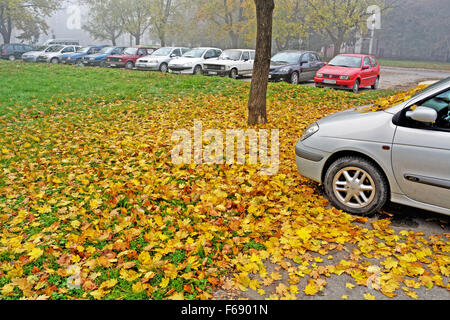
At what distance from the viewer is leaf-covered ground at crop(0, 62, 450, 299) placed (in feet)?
10.2

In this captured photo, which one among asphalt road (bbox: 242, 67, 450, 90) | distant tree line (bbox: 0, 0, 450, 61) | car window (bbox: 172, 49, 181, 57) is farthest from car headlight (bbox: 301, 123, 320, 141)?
distant tree line (bbox: 0, 0, 450, 61)

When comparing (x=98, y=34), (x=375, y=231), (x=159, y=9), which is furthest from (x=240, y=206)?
(x=98, y=34)

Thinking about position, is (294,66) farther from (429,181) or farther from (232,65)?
(429,181)

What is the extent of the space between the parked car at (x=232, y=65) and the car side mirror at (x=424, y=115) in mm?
14973

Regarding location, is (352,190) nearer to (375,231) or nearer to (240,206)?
(375,231)

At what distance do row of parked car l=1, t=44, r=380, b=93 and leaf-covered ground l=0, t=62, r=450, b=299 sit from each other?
7559 mm

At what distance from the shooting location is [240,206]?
173 inches

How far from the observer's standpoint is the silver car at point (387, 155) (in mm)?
3617

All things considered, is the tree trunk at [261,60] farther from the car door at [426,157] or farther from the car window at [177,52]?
the car window at [177,52]

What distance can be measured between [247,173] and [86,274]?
294cm

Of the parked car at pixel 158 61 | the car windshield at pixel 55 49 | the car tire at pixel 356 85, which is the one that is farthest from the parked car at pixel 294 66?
the car windshield at pixel 55 49

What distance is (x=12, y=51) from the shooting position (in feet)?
103

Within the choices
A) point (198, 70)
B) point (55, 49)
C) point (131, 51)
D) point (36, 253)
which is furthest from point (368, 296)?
point (55, 49)
